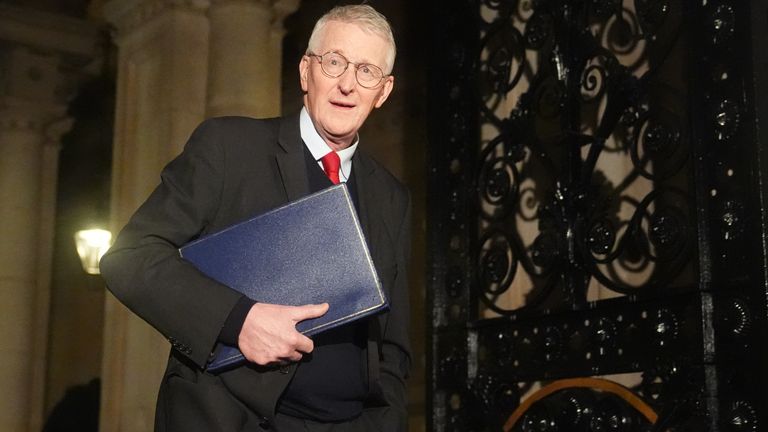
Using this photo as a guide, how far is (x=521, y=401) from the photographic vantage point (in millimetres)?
5125

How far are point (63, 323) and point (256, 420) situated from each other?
11184 millimetres

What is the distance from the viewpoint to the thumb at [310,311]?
2.08 meters

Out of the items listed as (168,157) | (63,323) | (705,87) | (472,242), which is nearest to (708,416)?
(705,87)

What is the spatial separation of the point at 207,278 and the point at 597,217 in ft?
8.61

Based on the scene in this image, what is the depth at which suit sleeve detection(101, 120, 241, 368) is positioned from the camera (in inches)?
83.5

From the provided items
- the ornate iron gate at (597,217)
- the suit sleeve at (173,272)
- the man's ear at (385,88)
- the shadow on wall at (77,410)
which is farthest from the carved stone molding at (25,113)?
the suit sleeve at (173,272)

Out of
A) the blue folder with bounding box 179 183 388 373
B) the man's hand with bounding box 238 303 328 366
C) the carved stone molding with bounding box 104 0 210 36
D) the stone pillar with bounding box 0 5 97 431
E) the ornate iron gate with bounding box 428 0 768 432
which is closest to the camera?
the man's hand with bounding box 238 303 328 366

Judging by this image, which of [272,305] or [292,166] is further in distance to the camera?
[292,166]

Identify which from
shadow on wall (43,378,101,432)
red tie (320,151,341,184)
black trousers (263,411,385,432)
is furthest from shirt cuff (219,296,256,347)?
shadow on wall (43,378,101,432)

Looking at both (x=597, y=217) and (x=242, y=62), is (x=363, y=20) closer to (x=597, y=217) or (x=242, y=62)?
(x=597, y=217)

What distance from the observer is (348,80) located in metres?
2.38

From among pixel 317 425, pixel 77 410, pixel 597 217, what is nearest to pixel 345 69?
pixel 317 425

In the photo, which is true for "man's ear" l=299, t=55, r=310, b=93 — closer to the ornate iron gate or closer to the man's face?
the man's face

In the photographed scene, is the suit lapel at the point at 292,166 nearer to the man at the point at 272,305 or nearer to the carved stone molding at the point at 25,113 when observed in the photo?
the man at the point at 272,305
